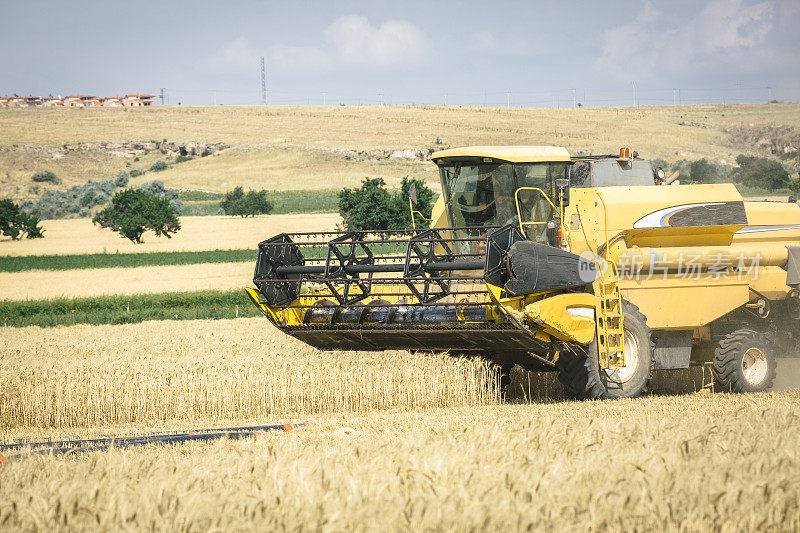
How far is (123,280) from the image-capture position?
31.2 metres

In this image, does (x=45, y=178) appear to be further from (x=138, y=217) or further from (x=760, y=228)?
(x=760, y=228)

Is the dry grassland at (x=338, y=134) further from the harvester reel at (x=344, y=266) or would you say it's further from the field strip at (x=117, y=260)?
the harvester reel at (x=344, y=266)

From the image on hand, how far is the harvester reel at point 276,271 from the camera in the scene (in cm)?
980

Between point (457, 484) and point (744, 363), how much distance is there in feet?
23.7

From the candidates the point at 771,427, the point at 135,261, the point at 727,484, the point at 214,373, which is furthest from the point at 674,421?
the point at 135,261

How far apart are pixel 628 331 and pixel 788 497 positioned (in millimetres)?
5288

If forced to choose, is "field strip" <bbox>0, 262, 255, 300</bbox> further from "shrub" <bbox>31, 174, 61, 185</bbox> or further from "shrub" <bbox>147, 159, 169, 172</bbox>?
"shrub" <bbox>147, 159, 169, 172</bbox>

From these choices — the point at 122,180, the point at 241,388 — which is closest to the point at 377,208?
the point at 241,388

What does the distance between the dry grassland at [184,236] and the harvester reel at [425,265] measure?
3235cm

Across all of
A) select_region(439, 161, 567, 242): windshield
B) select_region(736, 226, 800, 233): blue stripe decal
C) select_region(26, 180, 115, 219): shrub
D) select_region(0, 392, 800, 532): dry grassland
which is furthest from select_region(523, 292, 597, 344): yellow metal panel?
select_region(26, 180, 115, 219): shrub

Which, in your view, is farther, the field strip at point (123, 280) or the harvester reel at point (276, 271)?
the field strip at point (123, 280)

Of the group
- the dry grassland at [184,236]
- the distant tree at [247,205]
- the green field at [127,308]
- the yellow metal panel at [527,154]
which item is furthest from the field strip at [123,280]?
the distant tree at [247,205]

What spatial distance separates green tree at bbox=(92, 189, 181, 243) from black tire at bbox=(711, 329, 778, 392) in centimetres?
4209

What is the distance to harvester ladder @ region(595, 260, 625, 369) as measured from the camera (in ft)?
29.6
